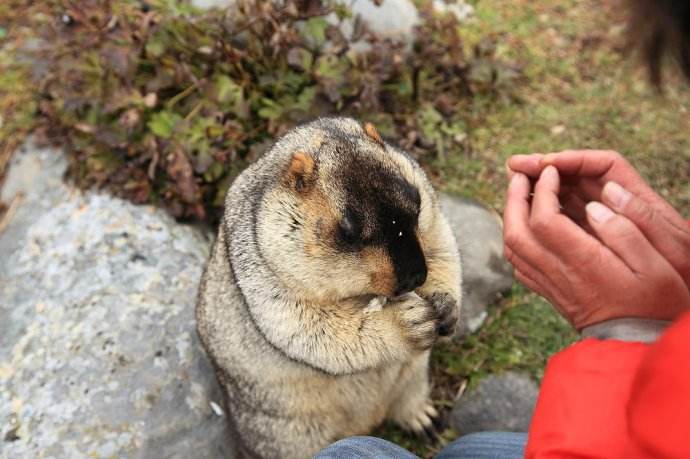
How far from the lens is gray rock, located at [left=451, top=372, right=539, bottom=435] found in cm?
323

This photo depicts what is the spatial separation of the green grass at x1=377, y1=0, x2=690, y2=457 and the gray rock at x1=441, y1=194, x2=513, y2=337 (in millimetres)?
79

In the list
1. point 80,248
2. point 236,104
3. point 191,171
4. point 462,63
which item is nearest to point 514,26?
point 462,63

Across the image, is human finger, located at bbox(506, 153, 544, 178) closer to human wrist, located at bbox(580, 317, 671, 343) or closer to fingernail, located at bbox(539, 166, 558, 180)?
fingernail, located at bbox(539, 166, 558, 180)

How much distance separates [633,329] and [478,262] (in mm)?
2014

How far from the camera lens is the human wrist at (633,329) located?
1648 millimetres

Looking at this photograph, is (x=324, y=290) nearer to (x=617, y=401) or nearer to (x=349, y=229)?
(x=349, y=229)

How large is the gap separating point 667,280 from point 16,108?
14.0ft

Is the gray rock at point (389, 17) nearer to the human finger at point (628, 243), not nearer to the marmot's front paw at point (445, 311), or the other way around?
the marmot's front paw at point (445, 311)

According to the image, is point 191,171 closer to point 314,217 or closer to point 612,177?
point 314,217

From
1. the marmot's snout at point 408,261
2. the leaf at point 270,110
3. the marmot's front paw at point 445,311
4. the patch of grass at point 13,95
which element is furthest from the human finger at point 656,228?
the patch of grass at point 13,95

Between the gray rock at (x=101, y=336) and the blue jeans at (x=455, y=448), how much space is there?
1.02 metres

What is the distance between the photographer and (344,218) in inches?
86.7

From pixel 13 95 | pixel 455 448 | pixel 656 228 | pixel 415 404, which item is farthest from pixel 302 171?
pixel 13 95

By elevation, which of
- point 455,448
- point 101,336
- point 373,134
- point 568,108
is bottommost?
point 101,336
